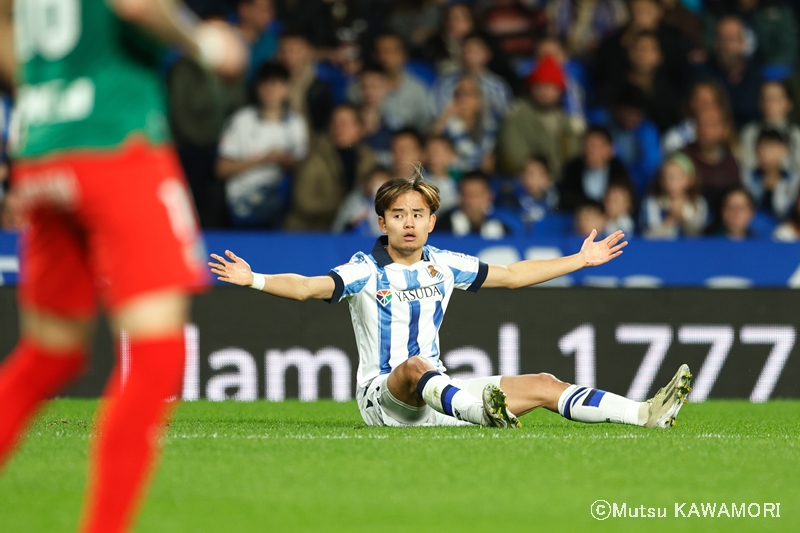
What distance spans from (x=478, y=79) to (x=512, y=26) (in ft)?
4.02

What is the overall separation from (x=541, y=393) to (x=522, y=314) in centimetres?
269

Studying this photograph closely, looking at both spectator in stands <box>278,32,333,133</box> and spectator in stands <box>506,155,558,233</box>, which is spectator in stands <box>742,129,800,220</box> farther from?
spectator in stands <box>278,32,333,133</box>

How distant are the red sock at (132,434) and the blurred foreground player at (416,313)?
2.93 m

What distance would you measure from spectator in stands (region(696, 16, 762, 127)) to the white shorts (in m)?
7.06

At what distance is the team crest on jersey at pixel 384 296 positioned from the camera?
635cm

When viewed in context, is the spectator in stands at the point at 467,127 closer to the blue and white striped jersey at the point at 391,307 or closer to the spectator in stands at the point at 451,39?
the spectator in stands at the point at 451,39

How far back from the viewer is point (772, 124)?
12.0 metres

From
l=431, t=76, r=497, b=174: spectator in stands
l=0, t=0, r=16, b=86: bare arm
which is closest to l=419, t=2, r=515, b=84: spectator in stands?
l=431, t=76, r=497, b=174: spectator in stands

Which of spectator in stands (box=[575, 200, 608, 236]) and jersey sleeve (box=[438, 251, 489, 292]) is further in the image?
spectator in stands (box=[575, 200, 608, 236])

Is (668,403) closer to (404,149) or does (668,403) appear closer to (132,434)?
(132,434)

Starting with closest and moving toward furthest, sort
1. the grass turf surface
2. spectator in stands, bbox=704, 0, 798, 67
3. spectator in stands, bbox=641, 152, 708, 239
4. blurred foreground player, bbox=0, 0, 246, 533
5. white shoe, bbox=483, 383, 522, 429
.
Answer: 1. blurred foreground player, bbox=0, 0, 246, 533
2. the grass turf surface
3. white shoe, bbox=483, 383, 522, 429
4. spectator in stands, bbox=641, 152, 708, 239
5. spectator in stands, bbox=704, 0, 798, 67

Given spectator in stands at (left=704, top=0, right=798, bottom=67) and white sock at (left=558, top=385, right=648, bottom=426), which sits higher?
spectator in stands at (left=704, top=0, right=798, bottom=67)

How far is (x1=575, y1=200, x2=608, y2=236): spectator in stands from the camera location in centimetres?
1047

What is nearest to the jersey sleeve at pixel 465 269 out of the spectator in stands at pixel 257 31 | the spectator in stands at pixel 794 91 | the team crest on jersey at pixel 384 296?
the team crest on jersey at pixel 384 296
